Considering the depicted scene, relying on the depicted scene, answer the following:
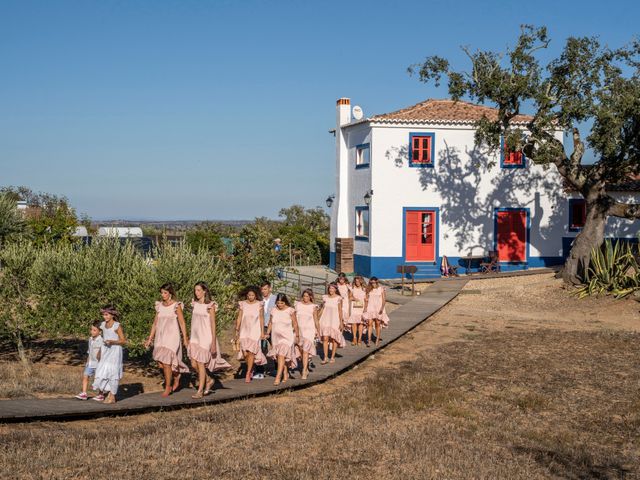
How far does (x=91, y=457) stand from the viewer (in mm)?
7402

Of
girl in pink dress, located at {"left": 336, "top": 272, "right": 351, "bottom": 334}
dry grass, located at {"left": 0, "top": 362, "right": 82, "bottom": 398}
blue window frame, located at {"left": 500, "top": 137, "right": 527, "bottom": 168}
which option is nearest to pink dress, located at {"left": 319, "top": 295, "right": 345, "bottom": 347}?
girl in pink dress, located at {"left": 336, "top": 272, "right": 351, "bottom": 334}

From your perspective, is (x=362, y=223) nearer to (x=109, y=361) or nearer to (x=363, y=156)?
(x=363, y=156)

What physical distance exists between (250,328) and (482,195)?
1871 cm

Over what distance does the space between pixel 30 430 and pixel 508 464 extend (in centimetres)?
528

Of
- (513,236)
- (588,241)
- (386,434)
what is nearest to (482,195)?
(513,236)

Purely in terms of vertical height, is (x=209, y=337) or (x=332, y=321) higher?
(x=209, y=337)

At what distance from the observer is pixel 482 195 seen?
28.8m

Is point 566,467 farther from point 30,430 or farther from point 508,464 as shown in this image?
point 30,430

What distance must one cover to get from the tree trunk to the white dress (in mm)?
Result: 17446

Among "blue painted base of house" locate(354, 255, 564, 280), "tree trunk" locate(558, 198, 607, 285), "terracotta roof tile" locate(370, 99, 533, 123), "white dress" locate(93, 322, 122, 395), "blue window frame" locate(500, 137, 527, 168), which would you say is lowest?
"white dress" locate(93, 322, 122, 395)

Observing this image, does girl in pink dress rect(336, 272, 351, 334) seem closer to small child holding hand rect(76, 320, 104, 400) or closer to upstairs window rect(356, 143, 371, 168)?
small child holding hand rect(76, 320, 104, 400)

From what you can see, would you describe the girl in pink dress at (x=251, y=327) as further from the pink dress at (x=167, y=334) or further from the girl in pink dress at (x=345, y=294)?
the girl in pink dress at (x=345, y=294)

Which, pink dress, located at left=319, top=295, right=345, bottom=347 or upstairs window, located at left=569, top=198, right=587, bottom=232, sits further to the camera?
upstairs window, located at left=569, top=198, right=587, bottom=232

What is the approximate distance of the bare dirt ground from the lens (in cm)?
739
